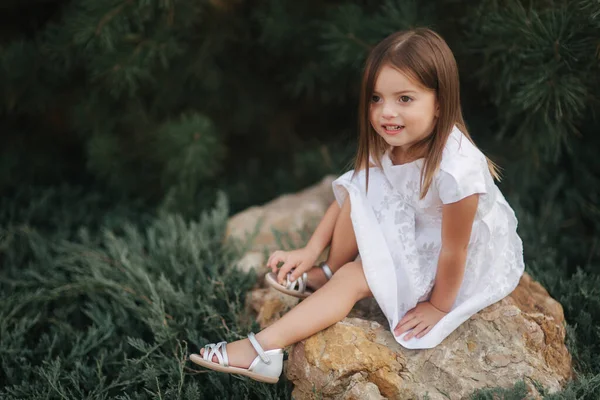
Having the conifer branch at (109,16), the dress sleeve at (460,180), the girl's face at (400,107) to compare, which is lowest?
the dress sleeve at (460,180)

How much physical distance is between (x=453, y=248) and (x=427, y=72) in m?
0.45

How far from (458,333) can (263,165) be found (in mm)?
1973

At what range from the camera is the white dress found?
1.58 meters

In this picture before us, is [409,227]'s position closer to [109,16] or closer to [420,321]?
[420,321]

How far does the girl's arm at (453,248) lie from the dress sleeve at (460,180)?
0.06ft

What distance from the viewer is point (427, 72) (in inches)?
59.1

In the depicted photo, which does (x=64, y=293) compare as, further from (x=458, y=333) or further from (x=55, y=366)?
(x=458, y=333)

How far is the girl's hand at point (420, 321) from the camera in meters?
1.59

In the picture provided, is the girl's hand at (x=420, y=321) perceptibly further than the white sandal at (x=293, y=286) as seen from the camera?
No

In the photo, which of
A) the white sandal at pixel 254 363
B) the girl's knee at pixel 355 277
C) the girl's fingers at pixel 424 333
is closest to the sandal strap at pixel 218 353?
the white sandal at pixel 254 363

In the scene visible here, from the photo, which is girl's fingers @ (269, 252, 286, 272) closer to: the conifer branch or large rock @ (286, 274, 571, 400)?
large rock @ (286, 274, 571, 400)

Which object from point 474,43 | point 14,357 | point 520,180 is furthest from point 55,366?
point 520,180

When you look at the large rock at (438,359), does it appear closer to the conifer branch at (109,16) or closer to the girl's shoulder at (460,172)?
the girl's shoulder at (460,172)

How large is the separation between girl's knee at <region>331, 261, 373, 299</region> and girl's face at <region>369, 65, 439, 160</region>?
1.19 ft
